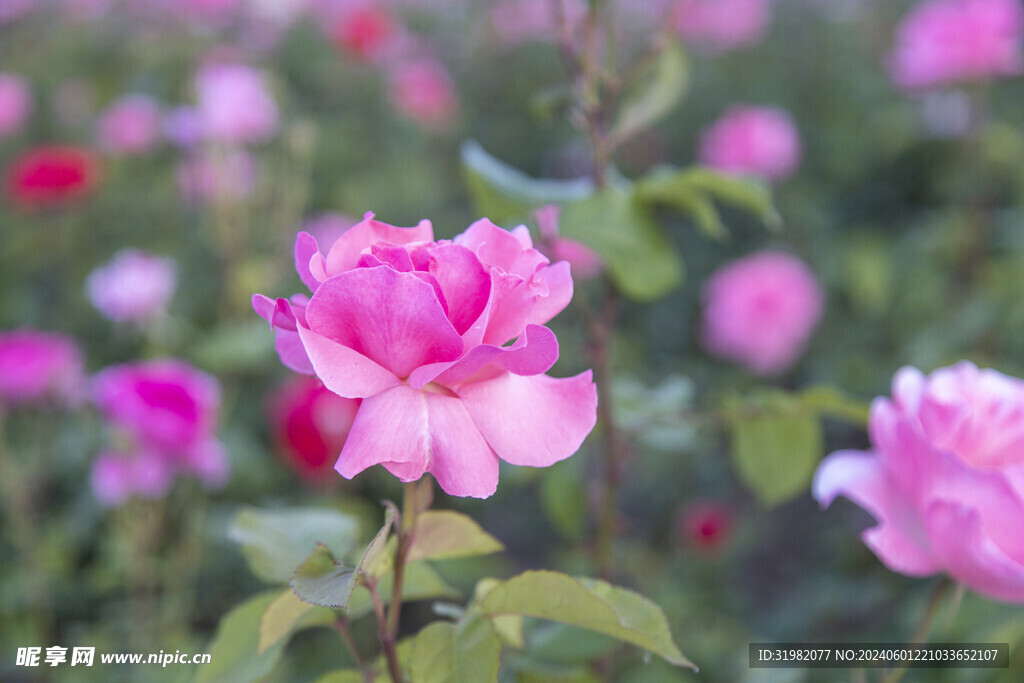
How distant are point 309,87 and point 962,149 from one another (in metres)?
1.74

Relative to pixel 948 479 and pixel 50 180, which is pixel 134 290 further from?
pixel 948 479

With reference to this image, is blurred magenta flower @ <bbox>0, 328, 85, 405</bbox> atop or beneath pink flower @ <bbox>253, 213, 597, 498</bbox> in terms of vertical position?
beneath

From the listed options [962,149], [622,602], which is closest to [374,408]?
→ [622,602]

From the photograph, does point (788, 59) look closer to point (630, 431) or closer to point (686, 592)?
point (686, 592)

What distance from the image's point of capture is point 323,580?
0.30 meters

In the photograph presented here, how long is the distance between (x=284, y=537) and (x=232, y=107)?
1.26 metres

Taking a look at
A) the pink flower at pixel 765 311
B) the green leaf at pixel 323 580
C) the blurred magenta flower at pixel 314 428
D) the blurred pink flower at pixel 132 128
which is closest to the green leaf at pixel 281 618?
the green leaf at pixel 323 580

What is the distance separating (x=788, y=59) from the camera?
8.27ft

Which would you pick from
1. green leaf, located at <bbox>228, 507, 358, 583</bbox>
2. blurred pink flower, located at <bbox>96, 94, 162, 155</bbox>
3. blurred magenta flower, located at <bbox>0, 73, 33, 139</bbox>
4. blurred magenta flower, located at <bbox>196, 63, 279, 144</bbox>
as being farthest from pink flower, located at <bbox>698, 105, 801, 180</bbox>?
blurred magenta flower, located at <bbox>0, 73, 33, 139</bbox>

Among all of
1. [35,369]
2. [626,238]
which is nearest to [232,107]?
[35,369]

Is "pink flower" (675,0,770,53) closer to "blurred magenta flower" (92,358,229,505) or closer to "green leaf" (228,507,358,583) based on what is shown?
"blurred magenta flower" (92,358,229,505)

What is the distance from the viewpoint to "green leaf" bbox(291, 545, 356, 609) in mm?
275

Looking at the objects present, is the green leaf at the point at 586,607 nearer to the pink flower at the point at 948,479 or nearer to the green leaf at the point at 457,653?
the green leaf at the point at 457,653

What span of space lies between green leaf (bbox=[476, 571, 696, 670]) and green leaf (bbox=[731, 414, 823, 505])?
278 millimetres
